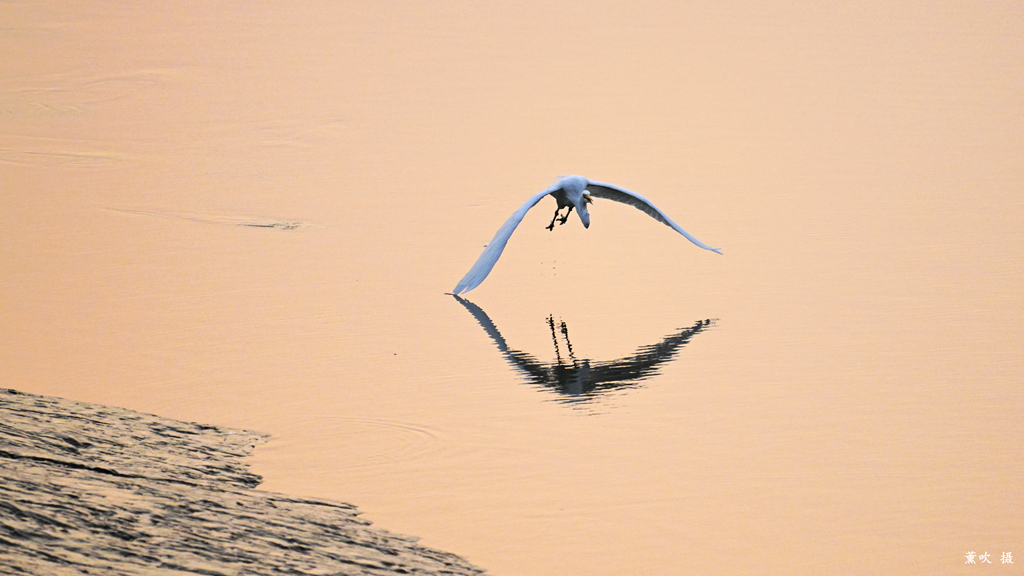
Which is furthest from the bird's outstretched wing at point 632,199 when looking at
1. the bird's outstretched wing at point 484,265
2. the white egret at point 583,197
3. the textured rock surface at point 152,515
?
the textured rock surface at point 152,515

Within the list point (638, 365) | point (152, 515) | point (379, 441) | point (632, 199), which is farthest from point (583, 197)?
point (152, 515)

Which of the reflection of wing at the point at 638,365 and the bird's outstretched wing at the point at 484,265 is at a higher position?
the bird's outstretched wing at the point at 484,265

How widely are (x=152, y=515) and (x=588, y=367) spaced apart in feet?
18.1

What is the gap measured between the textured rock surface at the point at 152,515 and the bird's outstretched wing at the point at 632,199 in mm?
7898

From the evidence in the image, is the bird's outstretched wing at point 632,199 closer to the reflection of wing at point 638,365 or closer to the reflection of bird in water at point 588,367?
the reflection of bird in water at point 588,367

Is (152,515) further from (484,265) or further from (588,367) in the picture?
(484,265)

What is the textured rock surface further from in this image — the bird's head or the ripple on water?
the bird's head

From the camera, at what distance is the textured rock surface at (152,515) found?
6.00 metres

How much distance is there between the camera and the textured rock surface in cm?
600

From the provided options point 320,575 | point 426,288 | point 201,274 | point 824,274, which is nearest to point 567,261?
point 426,288

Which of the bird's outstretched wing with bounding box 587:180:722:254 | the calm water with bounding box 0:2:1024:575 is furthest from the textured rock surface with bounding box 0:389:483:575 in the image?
the bird's outstretched wing with bounding box 587:180:722:254

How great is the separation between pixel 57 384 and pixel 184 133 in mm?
14052

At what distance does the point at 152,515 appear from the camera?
6621 mm

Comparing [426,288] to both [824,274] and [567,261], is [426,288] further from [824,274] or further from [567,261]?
[824,274]
